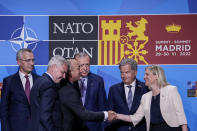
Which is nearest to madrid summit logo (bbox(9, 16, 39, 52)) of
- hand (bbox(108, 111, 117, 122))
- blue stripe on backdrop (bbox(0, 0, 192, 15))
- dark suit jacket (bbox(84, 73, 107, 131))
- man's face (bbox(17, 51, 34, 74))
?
blue stripe on backdrop (bbox(0, 0, 192, 15))

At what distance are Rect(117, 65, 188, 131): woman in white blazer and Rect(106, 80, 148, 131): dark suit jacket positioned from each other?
0.13 m

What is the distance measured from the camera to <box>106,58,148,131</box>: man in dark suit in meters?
4.16

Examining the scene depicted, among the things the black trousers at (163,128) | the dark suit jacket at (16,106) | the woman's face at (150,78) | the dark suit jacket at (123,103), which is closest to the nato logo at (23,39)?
the dark suit jacket at (16,106)

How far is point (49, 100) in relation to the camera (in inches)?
124

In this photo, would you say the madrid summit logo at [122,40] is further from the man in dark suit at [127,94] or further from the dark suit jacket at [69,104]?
the dark suit jacket at [69,104]

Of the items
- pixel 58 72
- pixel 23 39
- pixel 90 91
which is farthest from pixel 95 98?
pixel 23 39

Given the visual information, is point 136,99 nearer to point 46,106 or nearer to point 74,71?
point 74,71

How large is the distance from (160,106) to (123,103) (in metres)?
0.52

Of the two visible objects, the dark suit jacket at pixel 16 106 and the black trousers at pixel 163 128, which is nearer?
the black trousers at pixel 163 128

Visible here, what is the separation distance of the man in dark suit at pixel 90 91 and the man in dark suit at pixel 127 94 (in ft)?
0.56

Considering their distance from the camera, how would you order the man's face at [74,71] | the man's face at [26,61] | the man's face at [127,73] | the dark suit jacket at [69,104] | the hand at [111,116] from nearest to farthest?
the dark suit jacket at [69,104]
the man's face at [74,71]
the hand at [111,116]
the man's face at [127,73]
the man's face at [26,61]

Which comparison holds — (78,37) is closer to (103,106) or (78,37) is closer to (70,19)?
(70,19)

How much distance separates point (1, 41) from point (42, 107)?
2.09 m

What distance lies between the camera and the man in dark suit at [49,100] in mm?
3143
